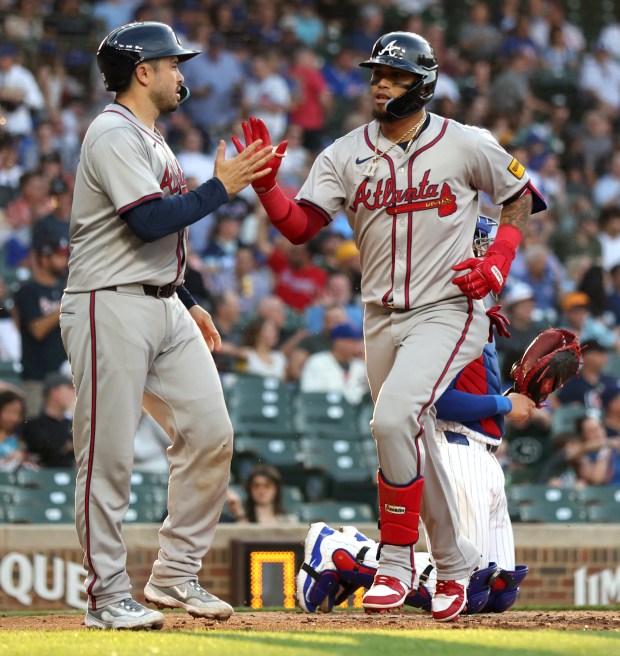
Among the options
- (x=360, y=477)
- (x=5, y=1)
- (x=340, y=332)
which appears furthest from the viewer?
(x=5, y=1)

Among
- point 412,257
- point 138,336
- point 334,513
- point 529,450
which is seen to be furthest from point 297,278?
point 138,336

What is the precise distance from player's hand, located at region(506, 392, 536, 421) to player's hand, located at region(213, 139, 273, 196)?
1.52 metres

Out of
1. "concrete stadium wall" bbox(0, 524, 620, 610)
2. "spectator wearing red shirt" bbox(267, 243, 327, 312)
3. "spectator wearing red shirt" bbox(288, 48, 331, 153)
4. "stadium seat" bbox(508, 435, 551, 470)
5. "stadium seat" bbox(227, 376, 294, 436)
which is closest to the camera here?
"concrete stadium wall" bbox(0, 524, 620, 610)

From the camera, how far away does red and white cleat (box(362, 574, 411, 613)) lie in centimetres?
512

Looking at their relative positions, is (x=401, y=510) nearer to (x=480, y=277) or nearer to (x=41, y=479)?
(x=480, y=277)

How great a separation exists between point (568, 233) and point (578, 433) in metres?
4.36

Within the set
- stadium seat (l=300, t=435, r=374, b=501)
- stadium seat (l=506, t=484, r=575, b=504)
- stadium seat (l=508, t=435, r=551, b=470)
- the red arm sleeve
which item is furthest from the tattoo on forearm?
stadium seat (l=508, t=435, r=551, b=470)

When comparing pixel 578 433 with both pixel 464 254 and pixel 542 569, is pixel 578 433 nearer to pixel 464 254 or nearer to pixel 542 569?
pixel 542 569

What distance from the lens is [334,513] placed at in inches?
340

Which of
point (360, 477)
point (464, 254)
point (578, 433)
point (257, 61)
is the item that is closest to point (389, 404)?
point (464, 254)

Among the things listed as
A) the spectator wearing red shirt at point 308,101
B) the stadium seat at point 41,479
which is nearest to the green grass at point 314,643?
the stadium seat at point 41,479

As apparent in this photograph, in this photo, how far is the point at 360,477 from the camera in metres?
9.28

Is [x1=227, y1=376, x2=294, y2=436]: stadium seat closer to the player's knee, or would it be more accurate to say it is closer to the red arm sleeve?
the red arm sleeve

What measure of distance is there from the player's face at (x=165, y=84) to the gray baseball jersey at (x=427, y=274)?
77cm
